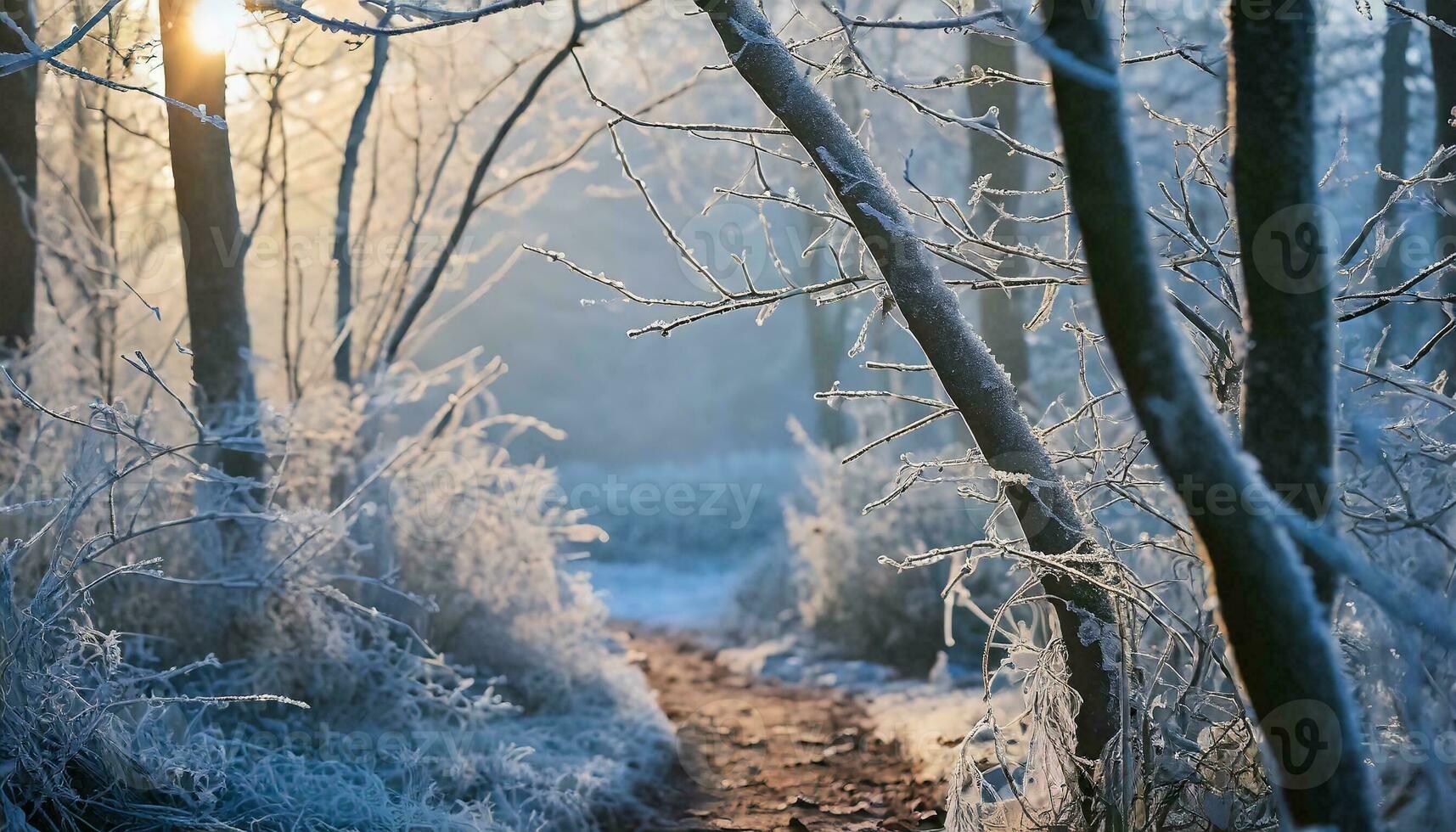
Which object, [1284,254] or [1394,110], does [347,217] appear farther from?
[1394,110]

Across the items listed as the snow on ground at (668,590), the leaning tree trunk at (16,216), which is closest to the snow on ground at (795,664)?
the snow on ground at (668,590)

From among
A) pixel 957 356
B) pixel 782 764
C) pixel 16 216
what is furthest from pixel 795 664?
pixel 16 216

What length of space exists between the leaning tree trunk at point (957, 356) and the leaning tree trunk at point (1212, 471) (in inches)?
32.1

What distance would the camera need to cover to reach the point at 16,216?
4.16m

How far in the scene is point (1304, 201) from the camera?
5.04 ft

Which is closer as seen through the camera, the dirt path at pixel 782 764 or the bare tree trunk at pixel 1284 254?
the bare tree trunk at pixel 1284 254

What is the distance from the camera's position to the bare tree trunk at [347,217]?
4387 millimetres

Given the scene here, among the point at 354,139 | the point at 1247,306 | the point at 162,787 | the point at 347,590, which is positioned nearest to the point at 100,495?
the point at 347,590

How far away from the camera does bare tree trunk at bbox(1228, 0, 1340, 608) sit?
Answer: 1.50m

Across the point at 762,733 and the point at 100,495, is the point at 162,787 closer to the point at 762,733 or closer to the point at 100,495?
the point at 100,495

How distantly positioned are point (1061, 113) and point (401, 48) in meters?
4.37

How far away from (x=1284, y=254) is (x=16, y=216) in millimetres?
4410
